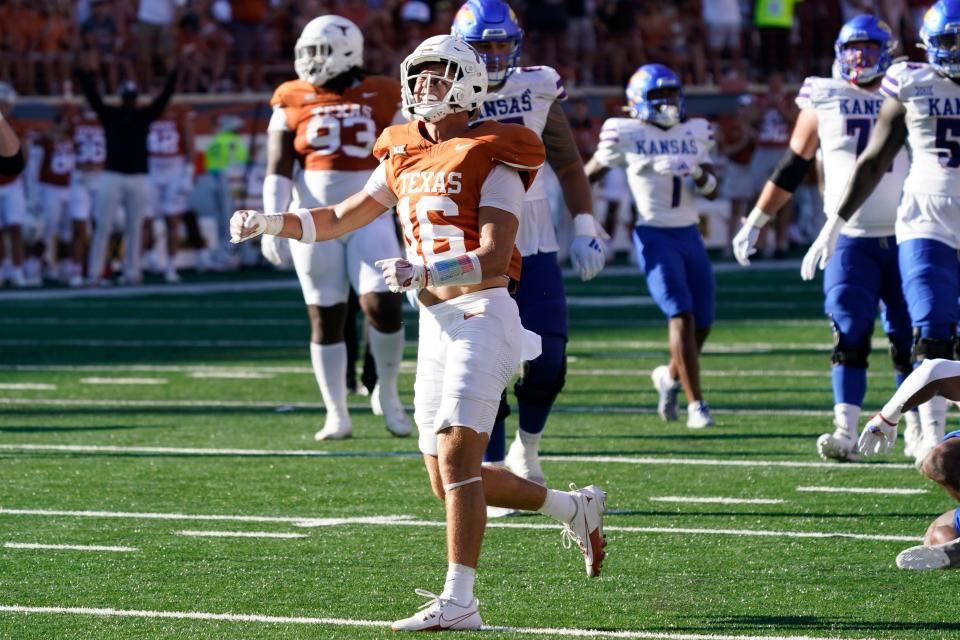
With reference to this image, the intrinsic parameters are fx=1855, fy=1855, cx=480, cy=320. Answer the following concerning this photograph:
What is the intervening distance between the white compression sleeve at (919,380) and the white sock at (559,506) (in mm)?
913

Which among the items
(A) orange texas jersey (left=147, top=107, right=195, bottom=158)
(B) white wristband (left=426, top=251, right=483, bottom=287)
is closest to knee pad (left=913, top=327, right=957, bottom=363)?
(B) white wristband (left=426, top=251, right=483, bottom=287)

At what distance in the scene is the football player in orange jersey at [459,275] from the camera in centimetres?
485

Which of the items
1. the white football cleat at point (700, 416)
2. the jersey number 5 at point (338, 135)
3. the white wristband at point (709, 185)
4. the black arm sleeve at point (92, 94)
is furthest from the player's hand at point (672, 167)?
the black arm sleeve at point (92, 94)

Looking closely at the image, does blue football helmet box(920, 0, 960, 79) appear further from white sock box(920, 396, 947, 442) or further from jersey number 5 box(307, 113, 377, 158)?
jersey number 5 box(307, 113, 377, 158)

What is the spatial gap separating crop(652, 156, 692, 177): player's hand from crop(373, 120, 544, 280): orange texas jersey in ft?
14.1

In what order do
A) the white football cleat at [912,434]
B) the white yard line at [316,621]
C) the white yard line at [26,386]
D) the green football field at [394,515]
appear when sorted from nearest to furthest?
the white yard line at [316,621]
the green football field at [394,515]
the white football cleat at [912,434]
the white yard line at [26,386]

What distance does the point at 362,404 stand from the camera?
33.3ft

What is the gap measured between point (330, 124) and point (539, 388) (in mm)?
2390

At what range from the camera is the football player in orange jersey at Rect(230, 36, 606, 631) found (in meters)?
4.85

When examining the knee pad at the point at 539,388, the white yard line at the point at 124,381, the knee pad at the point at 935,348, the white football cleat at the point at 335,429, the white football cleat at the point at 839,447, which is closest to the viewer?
the knee pad at the point at 539,388

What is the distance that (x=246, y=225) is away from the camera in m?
5.13

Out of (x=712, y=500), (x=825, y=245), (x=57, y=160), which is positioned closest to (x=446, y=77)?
(x=712, y=500)

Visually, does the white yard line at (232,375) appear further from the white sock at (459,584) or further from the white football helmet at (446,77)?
the white sock at (459,584)

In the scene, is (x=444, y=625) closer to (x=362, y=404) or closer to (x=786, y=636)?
(x=786, y=636)
